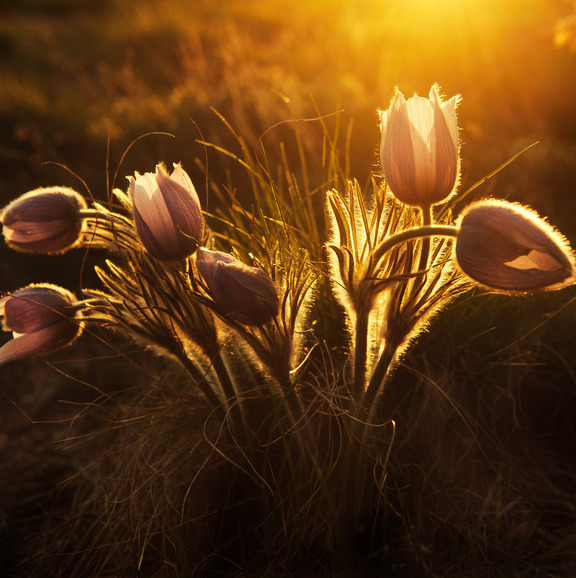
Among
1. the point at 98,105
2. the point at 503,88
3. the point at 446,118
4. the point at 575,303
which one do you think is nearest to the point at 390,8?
the point at 503,88

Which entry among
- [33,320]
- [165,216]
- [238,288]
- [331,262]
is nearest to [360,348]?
[331,262]

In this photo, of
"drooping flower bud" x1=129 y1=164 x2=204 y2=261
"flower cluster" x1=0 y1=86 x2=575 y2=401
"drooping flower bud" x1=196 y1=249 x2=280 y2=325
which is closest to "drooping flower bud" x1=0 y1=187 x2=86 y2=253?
"flower cluster" x1=0 y1=86 x2=575 y2=401

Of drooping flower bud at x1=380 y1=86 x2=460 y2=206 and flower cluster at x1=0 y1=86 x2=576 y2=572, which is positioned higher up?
drooping flower bud at x1=380 y1=86 x2=460 y2=206

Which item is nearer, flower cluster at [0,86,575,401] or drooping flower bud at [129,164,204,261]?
flower cluster at [0,86,575,401]

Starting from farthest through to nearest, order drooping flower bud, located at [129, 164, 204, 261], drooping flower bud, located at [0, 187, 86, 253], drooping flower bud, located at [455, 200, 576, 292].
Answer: drooping flower bud, located at [0, 187, 86, 253], drooping flower bud, located at [129, 164, 204, 261], drooping flower bud, located at [455, 200, 576, 292]

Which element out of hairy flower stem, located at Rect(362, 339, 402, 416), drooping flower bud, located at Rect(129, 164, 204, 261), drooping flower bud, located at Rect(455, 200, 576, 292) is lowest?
hairy flower stem, located at Rect(362, 339, 402, 416)

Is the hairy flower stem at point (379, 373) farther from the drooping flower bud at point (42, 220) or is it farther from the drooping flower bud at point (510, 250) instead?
the drooping flower bud at point (42, 220)

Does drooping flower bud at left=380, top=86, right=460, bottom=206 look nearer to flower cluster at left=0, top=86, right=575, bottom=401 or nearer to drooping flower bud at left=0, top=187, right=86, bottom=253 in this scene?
flower cluster at left=0, top=86, right=575, bottom=401

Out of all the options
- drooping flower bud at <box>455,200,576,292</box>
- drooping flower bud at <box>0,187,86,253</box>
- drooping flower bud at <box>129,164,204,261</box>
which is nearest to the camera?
drooping flower bud at <box>455,200,576,292</box>
